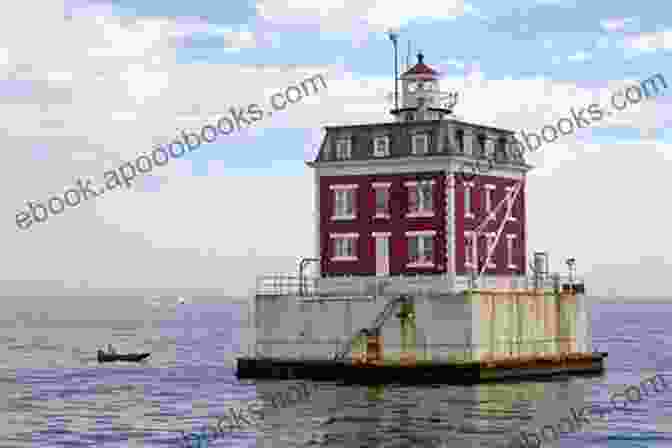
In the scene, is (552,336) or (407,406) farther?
(552,336)

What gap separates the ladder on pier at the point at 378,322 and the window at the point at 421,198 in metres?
5.38

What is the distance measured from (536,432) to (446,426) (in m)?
3.46

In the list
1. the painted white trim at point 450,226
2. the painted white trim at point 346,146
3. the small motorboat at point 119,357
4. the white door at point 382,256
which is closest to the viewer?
the painted white trim at point 450,226

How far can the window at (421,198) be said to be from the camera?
226 feet

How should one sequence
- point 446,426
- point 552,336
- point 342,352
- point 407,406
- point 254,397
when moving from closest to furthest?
point 446,426
point 407,406
point 254,397
point 342,352
point 552,336

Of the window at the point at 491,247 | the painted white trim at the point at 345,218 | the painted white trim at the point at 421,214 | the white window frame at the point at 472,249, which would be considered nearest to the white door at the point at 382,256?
the painted white trim at the point at 421,214

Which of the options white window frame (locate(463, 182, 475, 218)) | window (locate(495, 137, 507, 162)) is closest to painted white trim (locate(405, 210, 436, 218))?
white window frame (locate(463, 182, 475, 218))

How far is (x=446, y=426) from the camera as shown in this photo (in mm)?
51594

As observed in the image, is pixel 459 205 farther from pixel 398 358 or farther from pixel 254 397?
pixel 254 397

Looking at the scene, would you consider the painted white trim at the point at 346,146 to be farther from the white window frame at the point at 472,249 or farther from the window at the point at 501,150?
the window at the point at 501,150

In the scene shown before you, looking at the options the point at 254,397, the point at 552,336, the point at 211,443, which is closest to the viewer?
the point at 211,443

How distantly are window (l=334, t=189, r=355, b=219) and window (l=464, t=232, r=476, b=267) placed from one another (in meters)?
6.23

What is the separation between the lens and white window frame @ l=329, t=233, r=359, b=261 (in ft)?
232

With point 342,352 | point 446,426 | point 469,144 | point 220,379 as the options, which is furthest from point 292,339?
point 446,426
